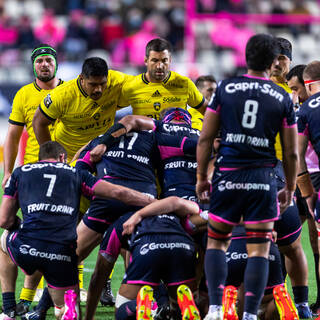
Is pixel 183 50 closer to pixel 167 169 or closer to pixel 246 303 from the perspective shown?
pixel 167 169

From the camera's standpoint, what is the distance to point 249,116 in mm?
5438

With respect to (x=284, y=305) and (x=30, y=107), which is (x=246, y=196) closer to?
(x=284, y=305)

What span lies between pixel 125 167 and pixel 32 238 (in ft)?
3.66

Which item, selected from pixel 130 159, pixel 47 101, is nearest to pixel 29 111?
pixel 47 101

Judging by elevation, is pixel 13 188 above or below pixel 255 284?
above

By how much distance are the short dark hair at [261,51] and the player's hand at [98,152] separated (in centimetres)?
169

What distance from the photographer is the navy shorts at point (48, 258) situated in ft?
19.4

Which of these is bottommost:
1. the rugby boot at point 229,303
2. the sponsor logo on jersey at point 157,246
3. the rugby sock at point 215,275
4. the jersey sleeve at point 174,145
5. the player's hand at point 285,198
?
the rugby boot at point 229,303

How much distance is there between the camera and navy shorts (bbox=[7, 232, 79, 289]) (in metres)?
5.91

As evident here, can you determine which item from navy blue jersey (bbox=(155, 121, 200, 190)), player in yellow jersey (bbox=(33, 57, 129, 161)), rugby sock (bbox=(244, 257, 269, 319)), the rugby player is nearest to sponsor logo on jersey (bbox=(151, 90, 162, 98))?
player in yellow jersey (bbox=(33, 57, 129, 161))

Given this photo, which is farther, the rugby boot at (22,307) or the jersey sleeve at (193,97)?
the jersey sleeve at (193,97)

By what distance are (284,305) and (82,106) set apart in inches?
123

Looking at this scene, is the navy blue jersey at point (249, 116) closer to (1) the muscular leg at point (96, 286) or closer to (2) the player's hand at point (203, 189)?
(2) the player's hand at point (203, 189)

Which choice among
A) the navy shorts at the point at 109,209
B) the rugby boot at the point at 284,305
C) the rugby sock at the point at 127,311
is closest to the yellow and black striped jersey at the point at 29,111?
the navy shorts at the point at 109,209
